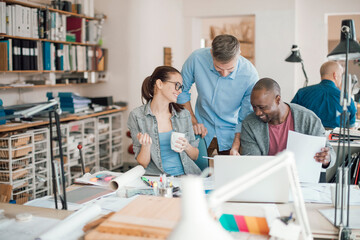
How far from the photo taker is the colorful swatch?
1515mm

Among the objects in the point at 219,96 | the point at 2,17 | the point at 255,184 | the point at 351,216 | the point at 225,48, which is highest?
the point at 2,17

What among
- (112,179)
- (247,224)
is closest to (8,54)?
(112,179)

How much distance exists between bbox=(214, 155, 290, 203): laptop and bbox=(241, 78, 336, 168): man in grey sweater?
58cm

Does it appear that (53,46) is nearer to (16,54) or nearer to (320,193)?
(16,54)

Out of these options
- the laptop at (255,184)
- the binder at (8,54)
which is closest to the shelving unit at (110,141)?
the binder at (8,54)

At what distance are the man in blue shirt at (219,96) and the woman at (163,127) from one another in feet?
0.65

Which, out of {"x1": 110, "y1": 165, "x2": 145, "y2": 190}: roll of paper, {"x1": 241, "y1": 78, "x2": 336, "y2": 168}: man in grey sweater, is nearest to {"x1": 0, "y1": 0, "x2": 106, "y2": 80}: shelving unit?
{"x1": 110, "y1": 165, "x2": 145, "y2": 190}: roll of paper

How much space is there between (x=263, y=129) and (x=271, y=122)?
6 centimetres

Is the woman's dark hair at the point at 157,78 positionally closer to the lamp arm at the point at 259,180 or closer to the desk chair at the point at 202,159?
the desk chair at the point at 202,159

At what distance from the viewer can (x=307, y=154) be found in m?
2.08

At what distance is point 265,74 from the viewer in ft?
20.1

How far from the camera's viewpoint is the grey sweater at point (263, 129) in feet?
7.67

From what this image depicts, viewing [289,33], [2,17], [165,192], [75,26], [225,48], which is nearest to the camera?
[165,192]

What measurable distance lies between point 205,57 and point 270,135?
2.58 feet
